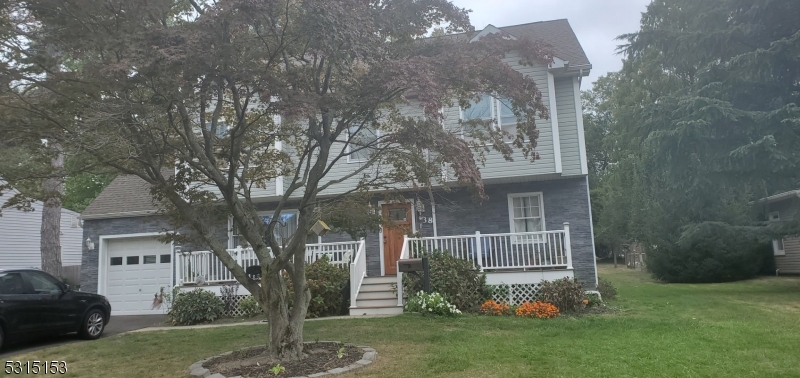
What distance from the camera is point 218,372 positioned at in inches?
279

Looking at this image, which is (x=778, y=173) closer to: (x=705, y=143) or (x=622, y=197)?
(x=705, y=143)

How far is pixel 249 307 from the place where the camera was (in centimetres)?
1304

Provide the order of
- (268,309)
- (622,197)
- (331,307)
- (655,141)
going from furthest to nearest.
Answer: (622,197) → (655,141) → (331,307) → (268,309)

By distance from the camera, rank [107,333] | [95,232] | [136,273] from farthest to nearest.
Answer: [95,232]
[136,273]
[107,333]

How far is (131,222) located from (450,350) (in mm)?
12665

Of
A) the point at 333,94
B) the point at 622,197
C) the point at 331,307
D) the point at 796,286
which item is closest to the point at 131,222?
the point at 331,307

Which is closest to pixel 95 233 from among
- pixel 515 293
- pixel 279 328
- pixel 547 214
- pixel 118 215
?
pixel 118 215

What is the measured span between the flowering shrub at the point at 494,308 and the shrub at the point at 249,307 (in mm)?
5395

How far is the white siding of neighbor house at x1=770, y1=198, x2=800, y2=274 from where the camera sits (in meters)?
19.3

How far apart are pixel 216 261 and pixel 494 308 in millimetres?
7218

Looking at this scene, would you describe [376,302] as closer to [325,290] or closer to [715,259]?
[325,290]

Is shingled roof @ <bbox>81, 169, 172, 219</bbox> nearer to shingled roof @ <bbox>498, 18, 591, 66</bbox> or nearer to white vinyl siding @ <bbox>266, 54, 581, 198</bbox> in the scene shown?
white vinyl siding @ <bbox>266, 54, 581, 198</bbox>

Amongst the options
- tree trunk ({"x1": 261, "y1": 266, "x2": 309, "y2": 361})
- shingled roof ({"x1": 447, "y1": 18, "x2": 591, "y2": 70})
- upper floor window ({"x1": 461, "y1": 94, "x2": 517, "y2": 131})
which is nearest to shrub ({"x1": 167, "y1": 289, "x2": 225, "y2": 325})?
tree trunk ({"x1": 261, "y1": 266, "x2": 309, "y2": 361})

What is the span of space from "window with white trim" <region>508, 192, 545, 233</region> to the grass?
3.00m
